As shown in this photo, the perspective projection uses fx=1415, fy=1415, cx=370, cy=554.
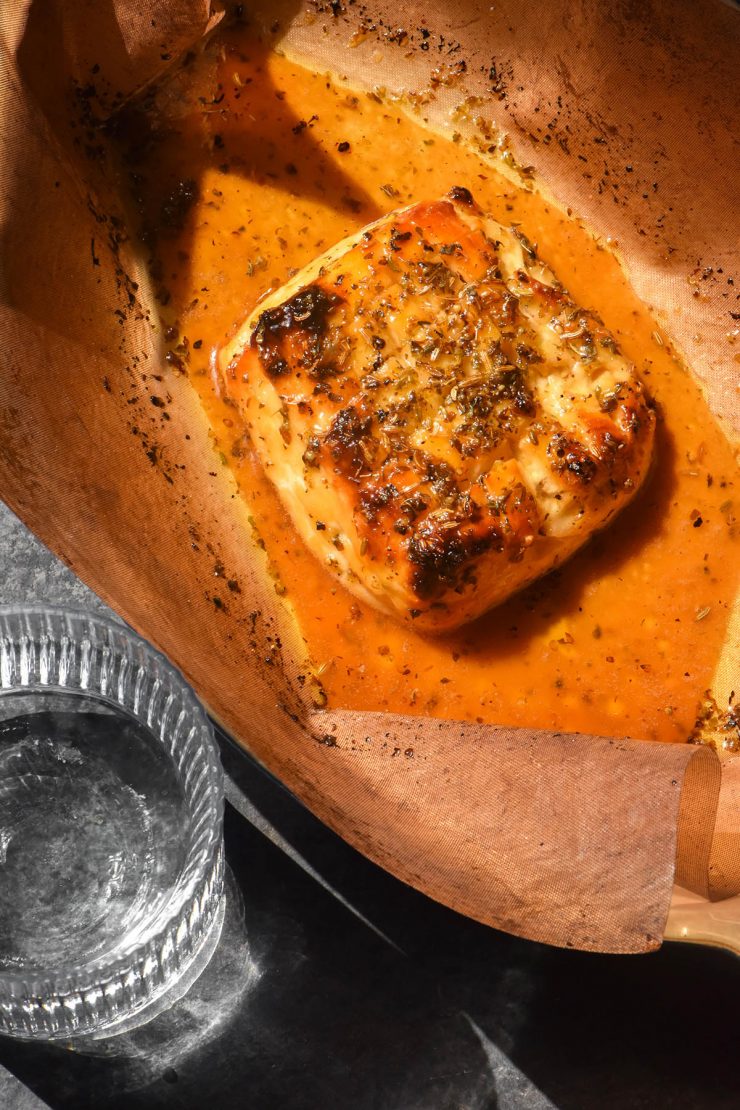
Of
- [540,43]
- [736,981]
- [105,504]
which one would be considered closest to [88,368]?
[105,504]

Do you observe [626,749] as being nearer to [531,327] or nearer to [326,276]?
[531,327]

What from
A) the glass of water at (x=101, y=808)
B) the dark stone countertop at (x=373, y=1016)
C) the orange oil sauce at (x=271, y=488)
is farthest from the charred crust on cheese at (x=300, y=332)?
the dark stone countertop at (x=373, y=1016)

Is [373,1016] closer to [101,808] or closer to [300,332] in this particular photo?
[101,808]

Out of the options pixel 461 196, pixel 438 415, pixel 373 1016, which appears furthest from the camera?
pixel 461 196

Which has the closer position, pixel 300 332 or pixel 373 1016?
pixel 300 332

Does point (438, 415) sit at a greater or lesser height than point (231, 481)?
lesser

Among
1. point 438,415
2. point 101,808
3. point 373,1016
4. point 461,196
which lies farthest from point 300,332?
point 373,1016

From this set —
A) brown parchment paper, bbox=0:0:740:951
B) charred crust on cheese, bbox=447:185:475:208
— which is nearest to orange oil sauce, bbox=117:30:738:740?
brown parchment paper, bbox=0:0:740:951
